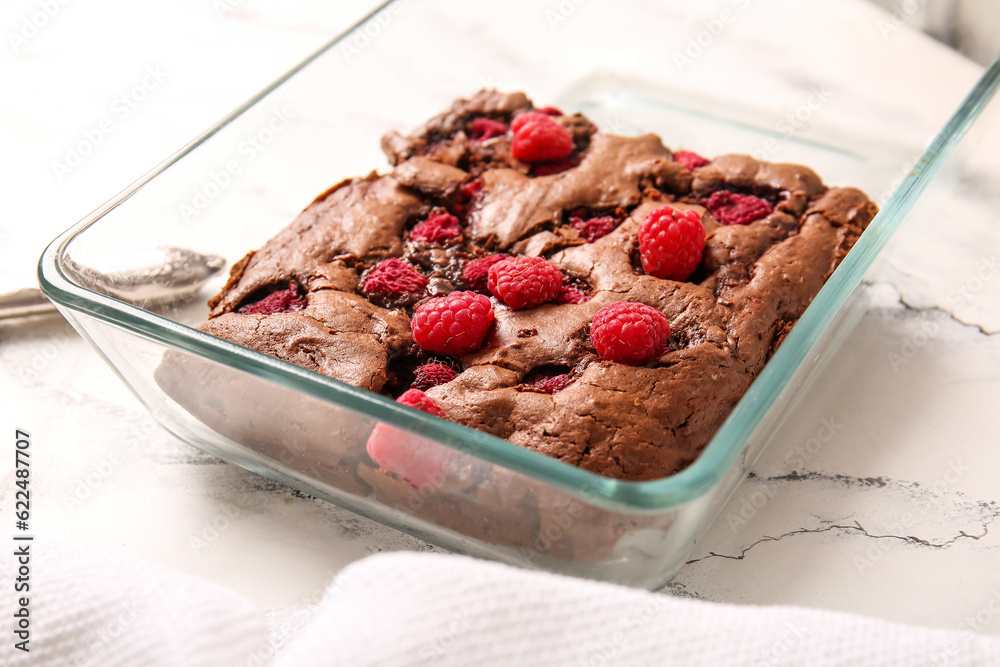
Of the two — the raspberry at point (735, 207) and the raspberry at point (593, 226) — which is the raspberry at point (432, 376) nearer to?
the raspberry at point (593, 226)

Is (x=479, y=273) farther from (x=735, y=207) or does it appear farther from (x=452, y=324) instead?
(x=735, y=207)

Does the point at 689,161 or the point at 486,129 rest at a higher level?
the point at 689,161

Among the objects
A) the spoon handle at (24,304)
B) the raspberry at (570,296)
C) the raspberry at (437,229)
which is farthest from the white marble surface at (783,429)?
the raspberry at (437,229)

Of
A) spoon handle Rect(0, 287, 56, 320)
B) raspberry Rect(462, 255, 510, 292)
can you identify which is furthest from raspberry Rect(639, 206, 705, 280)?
spoon handle Rect(0, 287, 56, 320)

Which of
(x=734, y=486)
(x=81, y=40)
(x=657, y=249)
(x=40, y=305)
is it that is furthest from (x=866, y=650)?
→ (x=81, y=40)

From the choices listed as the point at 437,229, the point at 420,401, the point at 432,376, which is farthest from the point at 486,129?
the point at 420,401

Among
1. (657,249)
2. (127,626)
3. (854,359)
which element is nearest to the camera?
(127,626)

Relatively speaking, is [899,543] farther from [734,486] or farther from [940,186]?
[940,186]
